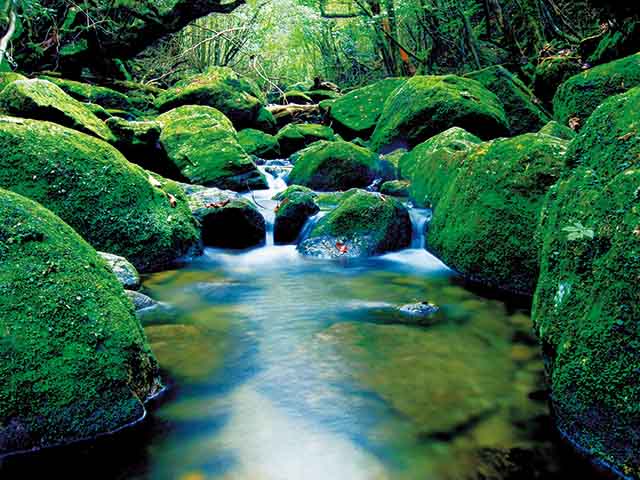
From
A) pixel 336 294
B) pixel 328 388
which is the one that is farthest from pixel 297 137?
pixel 328 388

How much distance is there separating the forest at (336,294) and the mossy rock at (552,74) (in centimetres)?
10

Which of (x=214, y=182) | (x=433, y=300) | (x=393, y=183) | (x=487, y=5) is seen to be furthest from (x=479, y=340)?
(x=487, y=5)

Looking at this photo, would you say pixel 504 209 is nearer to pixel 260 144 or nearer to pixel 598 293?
pixel 598 293

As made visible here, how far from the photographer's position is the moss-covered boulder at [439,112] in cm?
1009

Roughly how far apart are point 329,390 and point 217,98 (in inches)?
479

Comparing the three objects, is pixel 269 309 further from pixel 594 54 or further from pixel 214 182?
pixel 594 54

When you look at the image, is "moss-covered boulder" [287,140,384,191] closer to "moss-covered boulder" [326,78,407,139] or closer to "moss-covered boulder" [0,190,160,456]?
"moss-covered boulder" [326,78,407,139]

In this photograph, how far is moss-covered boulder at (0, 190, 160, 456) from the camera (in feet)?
7.98

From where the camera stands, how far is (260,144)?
44.4 ft

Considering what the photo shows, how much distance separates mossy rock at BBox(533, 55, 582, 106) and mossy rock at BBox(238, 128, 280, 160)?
22.0ft

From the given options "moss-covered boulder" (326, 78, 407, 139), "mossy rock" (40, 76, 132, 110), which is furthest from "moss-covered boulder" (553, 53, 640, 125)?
"mossy rock" (40, 76, 132, 110)

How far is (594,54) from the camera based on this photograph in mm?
10172

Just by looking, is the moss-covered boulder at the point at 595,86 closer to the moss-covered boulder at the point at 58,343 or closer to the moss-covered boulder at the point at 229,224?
the moss-covered boulder at the point at 229,224

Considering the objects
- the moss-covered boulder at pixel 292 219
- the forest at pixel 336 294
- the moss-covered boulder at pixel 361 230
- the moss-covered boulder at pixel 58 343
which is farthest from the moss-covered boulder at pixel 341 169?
the moss-covered boulder at pixel 58 343
